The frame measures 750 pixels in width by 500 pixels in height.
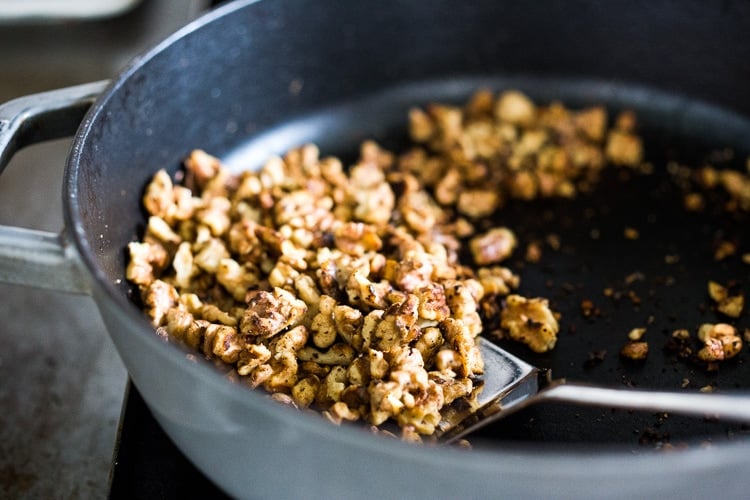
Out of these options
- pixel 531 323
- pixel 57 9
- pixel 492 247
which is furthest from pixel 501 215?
pixel 57 9

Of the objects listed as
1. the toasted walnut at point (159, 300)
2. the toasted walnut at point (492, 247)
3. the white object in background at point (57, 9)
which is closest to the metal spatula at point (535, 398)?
the toasted walnut at point (492, 247)

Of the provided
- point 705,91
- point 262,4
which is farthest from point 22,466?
point 705,91

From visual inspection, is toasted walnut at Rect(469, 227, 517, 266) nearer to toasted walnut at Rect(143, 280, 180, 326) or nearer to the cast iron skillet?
the cast iron skillet

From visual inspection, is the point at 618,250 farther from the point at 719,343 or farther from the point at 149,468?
the point at 149,468

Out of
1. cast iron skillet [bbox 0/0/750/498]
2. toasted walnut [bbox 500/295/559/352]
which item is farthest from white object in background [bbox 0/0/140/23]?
toasted walnut [bbox 500/295/559/352]

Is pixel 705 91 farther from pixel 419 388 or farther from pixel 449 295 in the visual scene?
pixel 419 388
